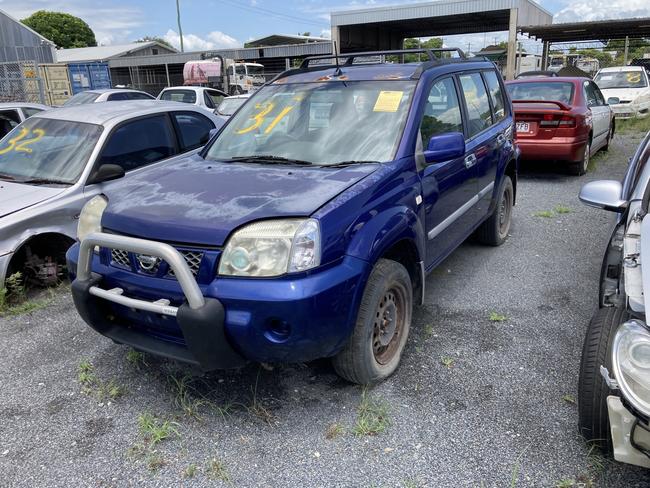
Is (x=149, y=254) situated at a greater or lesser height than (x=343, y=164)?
lesser

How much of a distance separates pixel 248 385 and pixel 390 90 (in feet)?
7.06

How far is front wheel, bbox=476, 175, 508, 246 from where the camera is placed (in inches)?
208

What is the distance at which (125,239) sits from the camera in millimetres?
2590

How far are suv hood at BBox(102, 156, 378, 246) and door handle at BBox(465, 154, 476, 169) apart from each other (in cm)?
127

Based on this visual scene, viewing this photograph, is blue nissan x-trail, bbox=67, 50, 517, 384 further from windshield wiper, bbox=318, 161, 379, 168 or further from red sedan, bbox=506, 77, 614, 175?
red sedan, bbox=506, 77, 614, 175

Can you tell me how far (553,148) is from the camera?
788 cm

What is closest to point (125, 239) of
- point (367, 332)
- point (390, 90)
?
point (367, 332)

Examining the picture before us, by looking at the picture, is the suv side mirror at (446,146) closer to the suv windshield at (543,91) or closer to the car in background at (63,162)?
the car in background at (63,162)

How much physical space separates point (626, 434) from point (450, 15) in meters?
26.2

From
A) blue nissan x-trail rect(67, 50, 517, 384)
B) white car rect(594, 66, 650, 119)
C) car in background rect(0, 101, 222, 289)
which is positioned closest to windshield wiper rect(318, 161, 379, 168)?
blue nissan x-trail rect(67, 50, 517, 384)

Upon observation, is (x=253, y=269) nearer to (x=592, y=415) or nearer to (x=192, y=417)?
(x=192, y=417)

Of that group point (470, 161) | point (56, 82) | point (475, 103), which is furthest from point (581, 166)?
point (56, 82)

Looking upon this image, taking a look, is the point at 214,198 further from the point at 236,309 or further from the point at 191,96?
the point at 191,96

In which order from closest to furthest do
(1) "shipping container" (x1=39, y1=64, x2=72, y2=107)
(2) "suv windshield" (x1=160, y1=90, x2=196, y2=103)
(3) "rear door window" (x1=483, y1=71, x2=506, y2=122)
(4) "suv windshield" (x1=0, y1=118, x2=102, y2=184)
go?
(4) "suv windshield" (x1=0, y1=118, x2=102, y2=184) < (3) "rear door window" (x1=483, y1=71, x2=506, y2=122) < (2) "suv windshield" (x1=160, y1=90, x2=196, y2=103) < (1) "shipping container" (x1=39, y1=64, x2=72, y2=107)
